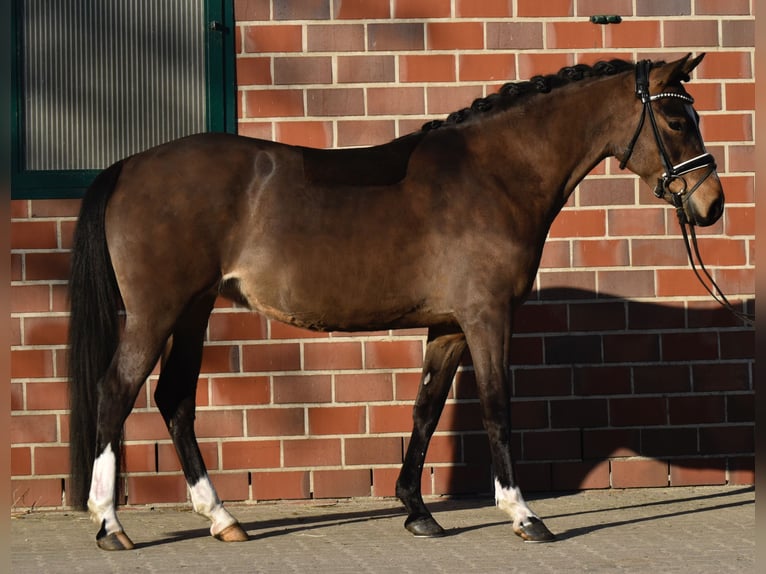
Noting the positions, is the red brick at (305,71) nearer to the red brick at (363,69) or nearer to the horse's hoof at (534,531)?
the red brick at (363,69)

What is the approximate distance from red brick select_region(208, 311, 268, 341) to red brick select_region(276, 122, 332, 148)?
1.03m

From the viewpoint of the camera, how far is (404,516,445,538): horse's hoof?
5426 mm

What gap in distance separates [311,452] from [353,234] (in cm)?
170

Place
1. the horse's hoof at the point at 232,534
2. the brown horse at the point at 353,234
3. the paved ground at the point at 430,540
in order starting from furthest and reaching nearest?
1. the horse's hoof at the point at 232,534
2. the brown horse at the point at 353,234
3. the paved ground at the point at 430,540

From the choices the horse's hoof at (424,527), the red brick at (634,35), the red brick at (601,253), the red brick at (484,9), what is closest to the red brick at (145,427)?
the horse's hoof at (424,527)

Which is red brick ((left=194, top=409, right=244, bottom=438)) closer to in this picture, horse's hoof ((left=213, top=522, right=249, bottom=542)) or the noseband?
horse's hoof ((left=213, top=522, right=249, bottom=542))

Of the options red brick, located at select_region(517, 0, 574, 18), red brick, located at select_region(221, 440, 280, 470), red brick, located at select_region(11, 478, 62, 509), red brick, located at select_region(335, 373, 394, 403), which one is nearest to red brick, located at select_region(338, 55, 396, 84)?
red brick, located at select_region(517, 0, 574, 18)

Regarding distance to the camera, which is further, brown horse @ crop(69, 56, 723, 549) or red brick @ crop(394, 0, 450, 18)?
red brick @ crop(394, 0, 450, 18)

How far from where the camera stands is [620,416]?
21.8 ft

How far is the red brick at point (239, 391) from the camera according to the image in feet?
21.0

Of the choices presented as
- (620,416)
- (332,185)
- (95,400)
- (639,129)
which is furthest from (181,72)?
(620,416)

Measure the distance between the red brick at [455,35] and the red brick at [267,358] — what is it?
1.98m

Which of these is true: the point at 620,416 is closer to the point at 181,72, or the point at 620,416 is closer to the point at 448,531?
the point at 448,531

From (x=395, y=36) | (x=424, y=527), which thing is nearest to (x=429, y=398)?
(x=424, y=527)
